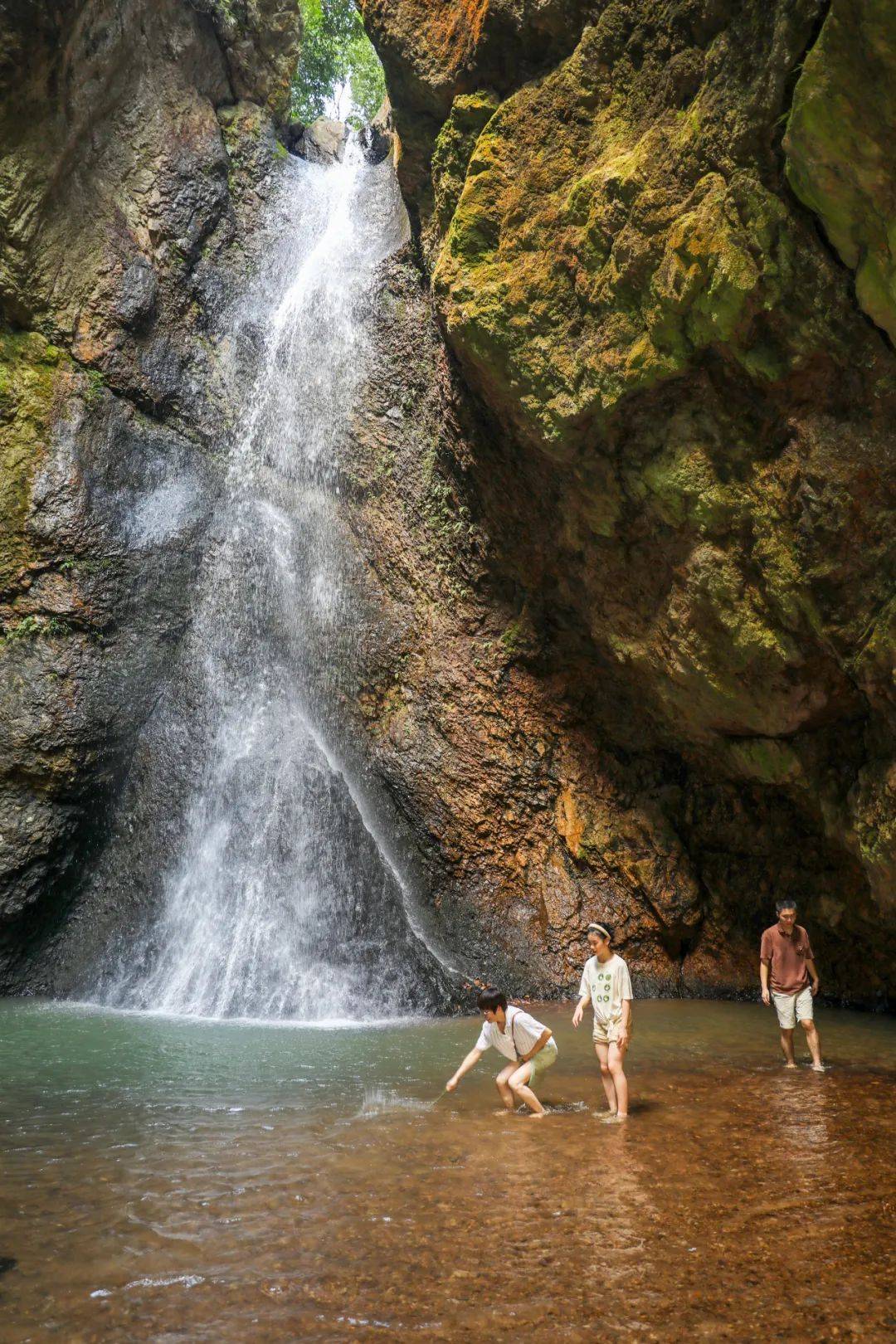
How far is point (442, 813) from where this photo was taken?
42.3ft

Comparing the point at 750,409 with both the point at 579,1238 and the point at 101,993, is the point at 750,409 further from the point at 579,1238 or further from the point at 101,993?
the point at 101,993

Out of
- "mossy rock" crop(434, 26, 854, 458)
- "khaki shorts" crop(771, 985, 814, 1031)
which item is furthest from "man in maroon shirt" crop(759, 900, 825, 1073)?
"mossy rock" crop(434, 26, 854, 458)

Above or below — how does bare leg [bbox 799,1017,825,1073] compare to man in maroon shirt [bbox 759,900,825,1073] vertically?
below

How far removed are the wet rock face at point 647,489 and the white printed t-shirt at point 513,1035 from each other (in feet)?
14.0

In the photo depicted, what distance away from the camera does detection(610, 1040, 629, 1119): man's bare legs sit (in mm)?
6453

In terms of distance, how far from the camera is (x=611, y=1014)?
263 inches

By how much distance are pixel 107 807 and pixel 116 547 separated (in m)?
3.67

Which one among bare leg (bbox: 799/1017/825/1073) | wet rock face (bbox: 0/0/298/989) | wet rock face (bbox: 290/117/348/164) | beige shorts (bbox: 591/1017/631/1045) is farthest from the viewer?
wet rock face (bbox: 290/117/348/164)

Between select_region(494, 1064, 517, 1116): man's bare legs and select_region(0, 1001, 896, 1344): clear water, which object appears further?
select_region(494, 1064, 517, 1116): man's bare legs

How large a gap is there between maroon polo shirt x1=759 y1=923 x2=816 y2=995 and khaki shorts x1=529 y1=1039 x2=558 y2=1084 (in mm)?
2371

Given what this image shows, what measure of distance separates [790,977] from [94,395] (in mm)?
12291

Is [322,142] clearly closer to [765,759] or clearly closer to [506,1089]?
[765,759]

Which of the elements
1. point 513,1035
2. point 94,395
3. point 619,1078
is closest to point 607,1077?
point 619,1078

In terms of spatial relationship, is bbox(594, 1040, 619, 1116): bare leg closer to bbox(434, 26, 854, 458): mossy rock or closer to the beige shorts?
the beige shorts
